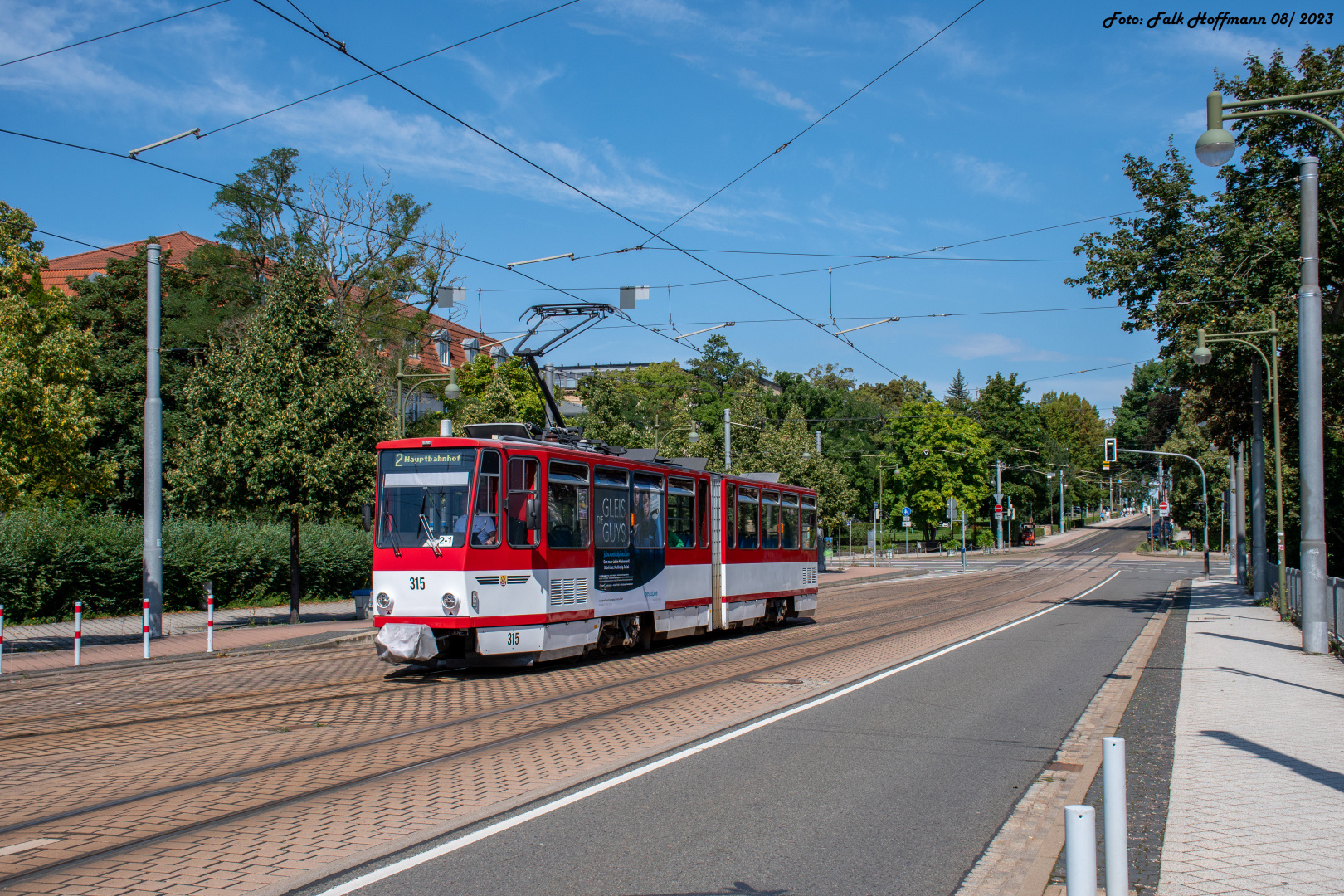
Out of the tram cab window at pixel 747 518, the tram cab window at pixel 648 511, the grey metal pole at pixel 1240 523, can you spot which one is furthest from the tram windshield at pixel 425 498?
the grey metal pole at pixel 1240 523

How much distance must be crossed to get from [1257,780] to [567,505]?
30.7ft

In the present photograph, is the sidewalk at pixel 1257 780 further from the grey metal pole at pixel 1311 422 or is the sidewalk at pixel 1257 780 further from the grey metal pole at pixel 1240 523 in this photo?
the grey metal pole at pixel 1240 523

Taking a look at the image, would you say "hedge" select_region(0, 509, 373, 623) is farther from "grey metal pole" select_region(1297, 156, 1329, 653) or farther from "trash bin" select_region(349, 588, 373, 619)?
"grey metal pole" select_region(1297, 156, 1329, 653)

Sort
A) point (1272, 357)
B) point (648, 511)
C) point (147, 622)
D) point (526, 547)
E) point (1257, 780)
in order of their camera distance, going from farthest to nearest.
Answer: point (1272, 357), point (648, 511), point (147, 622), point (526, 547), point (1257, 780)

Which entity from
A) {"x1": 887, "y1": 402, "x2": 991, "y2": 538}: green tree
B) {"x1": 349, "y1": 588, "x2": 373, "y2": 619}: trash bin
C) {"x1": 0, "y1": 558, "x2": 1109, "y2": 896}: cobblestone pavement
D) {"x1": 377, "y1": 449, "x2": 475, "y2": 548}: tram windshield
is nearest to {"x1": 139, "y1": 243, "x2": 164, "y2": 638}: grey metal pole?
{"x1": 0, "y1": 558, "x2": 1109, "y2": 896}: cobblestone pavement

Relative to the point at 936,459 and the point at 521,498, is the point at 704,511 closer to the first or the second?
the point at 521,498

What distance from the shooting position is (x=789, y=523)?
74.5ft

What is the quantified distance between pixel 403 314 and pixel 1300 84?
33.7 meters

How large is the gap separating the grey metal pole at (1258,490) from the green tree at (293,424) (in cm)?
2231

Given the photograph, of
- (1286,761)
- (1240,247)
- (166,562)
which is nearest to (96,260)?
(166,562)

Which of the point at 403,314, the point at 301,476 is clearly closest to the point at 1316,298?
the point at 301,476

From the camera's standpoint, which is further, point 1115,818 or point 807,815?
point 807,815

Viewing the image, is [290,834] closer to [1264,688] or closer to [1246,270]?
[1264,688]

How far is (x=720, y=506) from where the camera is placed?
1928cm
